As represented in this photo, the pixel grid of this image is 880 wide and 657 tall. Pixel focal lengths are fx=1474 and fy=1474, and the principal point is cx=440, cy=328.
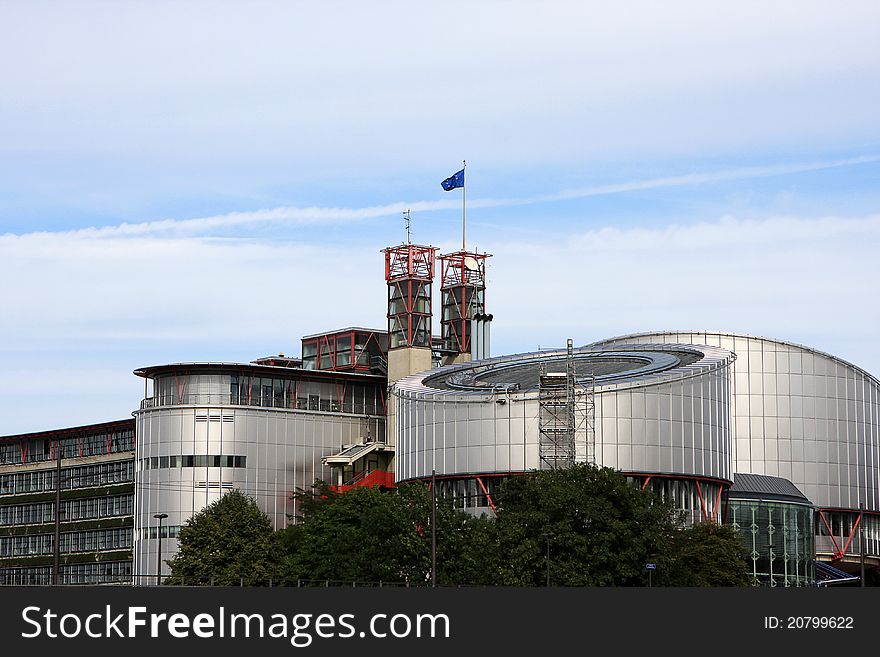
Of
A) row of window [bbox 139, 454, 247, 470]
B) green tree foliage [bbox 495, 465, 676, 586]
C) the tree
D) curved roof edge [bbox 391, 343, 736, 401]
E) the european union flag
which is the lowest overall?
the tree

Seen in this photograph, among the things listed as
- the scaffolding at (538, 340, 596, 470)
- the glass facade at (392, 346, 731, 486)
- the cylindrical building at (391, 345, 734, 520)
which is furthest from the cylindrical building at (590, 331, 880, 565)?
the scaffolding at (538, 340, 596, 470)

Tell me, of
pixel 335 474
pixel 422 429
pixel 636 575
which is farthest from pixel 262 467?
pixel 636 575

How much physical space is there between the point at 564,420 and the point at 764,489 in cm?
3239

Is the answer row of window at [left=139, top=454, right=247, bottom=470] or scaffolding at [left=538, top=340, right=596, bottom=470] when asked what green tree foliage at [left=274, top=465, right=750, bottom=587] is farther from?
row of window at [left=139, top=454, right=247, bottom=470]

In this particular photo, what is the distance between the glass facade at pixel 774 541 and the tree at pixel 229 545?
47.4 meters

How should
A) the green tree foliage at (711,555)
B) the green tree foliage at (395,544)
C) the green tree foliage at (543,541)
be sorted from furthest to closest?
1. the green tree foliage at (711,555)
2. the green tree foliage at (395,544)
3. the green tree foliage at (543,541)

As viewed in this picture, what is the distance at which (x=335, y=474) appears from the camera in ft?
582

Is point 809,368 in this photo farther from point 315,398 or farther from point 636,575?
point 636,575

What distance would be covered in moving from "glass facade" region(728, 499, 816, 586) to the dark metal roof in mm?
1050

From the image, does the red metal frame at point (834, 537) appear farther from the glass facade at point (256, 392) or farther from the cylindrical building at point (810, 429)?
the glass facade at point (256, 392)

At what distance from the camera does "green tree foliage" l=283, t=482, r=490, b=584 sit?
112438 millimetres

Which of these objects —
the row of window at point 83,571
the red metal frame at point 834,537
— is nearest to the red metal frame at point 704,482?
the red metal frame at point 834,537

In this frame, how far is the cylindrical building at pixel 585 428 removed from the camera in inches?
5453

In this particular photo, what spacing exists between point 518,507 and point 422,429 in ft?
108
